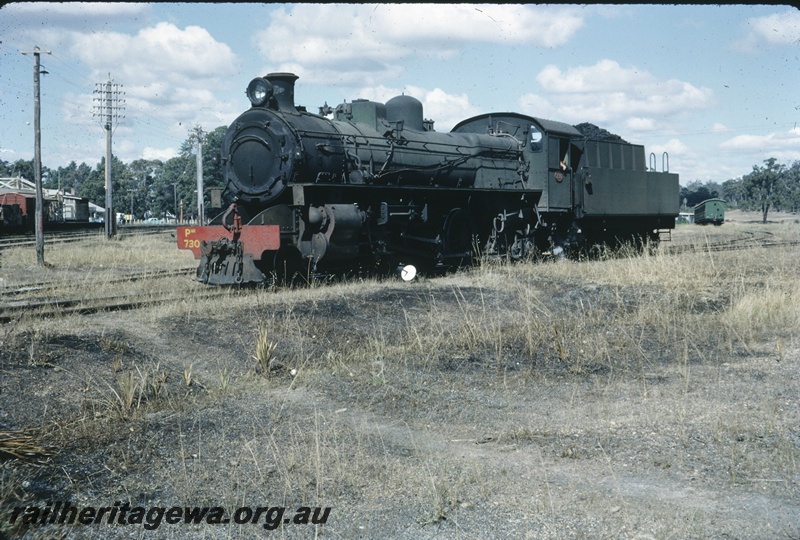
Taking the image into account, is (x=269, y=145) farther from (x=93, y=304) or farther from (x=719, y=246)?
(x=719, y=246)

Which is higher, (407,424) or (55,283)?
(55,283)

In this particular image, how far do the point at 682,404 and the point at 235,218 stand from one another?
8662mm

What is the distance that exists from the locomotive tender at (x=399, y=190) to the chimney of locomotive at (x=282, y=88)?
0.02 meters

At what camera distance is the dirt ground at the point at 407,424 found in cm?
403

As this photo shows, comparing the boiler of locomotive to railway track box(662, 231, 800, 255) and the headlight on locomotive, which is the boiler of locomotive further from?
railway track box(662, 231, 800, 255)

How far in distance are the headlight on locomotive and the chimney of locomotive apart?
6.5 inches

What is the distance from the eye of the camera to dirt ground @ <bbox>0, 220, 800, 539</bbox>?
4.03 m

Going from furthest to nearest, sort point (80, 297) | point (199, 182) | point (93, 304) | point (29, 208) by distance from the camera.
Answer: point (29, 208) → point (199, 182) → point (80, 297) → point (93, 304)

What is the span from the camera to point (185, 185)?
94.0 meters

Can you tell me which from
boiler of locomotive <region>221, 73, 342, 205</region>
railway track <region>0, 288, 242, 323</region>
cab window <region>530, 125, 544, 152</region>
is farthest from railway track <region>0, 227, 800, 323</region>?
cab window <region>530, 125, 544, 152</region>

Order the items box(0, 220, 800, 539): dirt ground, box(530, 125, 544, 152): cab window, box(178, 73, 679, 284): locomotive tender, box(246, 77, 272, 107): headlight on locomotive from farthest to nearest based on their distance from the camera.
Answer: box(530, 125, 544, 152): cab window
box(246, 77, 272, 107): headlight on locomotive
box(178, 73, 679, 284): locomotive tender
box(0, 220, 800, 539): dirt ground

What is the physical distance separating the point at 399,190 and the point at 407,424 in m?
9.45

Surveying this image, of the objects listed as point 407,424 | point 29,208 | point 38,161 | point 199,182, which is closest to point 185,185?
point 29,208

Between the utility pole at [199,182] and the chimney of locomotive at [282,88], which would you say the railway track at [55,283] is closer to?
the chimney of locomotive at [282,88]
